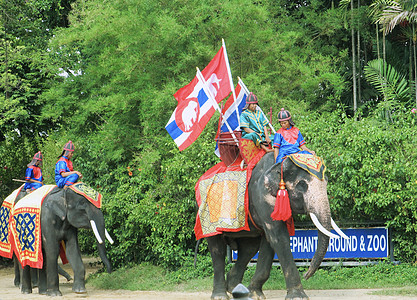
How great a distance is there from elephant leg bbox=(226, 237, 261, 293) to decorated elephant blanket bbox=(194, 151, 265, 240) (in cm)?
82

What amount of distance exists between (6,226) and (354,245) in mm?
7642

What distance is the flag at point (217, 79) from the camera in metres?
10.5

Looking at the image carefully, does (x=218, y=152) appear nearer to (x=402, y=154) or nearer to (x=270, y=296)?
(x=270, y=296)

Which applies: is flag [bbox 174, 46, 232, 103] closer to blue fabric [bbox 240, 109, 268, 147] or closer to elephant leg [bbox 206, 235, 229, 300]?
blue fabric [bbox 240, 109, 268, 147]

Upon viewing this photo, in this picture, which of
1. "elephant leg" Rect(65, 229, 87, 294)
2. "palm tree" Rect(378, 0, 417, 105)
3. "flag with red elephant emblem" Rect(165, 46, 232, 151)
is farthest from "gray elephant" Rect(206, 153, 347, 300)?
"palm tree" Rect(378, 0, 417, 105)

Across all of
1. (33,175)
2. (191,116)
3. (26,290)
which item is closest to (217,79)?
(191,116)

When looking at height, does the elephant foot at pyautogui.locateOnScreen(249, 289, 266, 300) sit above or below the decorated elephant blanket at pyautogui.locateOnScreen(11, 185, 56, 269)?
below

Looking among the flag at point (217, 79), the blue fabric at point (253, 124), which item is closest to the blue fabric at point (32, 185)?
the flag at point (217, 79)

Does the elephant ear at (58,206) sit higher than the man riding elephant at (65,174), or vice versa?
the man riding elephant at (65,174)

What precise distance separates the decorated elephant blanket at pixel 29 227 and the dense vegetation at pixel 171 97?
71.8 inches

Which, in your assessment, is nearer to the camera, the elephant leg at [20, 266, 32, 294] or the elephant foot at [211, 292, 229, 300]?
the elephant foot at [211, 292, 229, 300]

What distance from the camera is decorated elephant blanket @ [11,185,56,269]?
12305 mm

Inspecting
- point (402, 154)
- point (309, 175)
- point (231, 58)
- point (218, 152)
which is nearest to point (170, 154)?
point (231, 58)

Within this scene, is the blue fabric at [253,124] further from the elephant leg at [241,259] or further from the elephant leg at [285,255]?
the elephant leg at [241,259]
